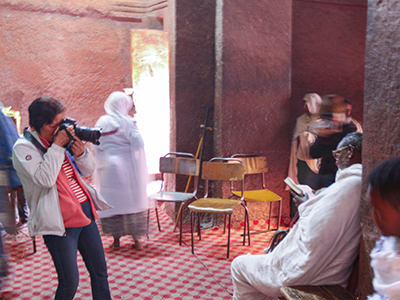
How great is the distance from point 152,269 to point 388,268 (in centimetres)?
264

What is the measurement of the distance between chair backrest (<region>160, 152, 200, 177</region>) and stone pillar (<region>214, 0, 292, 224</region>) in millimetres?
474

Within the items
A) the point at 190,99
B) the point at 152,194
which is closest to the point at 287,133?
the point at 190,99

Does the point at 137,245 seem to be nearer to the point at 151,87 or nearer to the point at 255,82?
the point at 255,82

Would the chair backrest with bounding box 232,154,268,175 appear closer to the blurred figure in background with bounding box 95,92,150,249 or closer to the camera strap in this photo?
the blurred figure in background with bounding box 95,92,150,249

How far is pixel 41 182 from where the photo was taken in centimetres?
210

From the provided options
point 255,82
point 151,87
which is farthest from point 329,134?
point 151,87

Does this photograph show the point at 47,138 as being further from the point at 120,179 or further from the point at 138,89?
the point at 138,89

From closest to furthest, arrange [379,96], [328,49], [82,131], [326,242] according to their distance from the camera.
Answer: [379,96] → [326,242] → [82,131] → [328,49]

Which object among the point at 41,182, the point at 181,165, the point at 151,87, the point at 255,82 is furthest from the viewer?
the point at 151,87

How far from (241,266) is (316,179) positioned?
2.18 meters

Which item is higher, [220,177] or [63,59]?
[63,59]

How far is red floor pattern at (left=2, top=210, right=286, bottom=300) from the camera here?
3145 millimetres

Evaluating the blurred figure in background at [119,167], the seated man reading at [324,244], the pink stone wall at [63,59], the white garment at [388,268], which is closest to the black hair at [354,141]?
the seated man reading at [324,244]

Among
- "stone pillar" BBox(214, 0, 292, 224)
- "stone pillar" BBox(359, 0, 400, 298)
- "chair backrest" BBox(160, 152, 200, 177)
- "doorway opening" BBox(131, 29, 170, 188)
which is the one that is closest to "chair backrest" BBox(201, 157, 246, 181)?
"chair backrest" BBox(160, 152, 200, 177)
